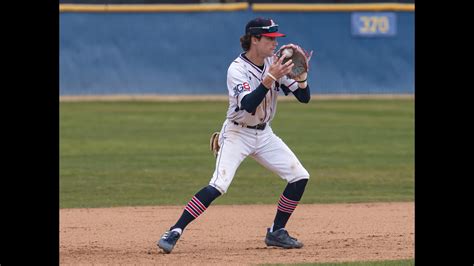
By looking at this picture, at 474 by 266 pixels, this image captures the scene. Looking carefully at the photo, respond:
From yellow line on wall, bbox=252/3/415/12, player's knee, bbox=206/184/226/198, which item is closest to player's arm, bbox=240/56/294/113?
player's knee, bbox=206/184/226/198

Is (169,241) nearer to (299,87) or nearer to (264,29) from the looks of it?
(299,87)

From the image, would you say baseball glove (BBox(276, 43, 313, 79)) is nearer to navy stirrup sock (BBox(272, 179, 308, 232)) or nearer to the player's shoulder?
the player's shoulder

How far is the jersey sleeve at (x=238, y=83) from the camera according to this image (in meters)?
8.62

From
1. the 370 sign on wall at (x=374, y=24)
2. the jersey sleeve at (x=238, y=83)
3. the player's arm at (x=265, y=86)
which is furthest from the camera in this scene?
the 370 sign on wall at (x=374, y=24)

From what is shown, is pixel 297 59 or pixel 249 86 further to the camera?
pixel 297 59

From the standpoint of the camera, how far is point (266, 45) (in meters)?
8.82

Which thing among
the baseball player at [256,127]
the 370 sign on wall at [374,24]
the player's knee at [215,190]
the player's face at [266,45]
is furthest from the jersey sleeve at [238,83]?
the 370 sign on wall at [374,24]

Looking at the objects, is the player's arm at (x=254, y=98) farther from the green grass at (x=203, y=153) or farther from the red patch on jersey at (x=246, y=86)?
the green grass at (x=203, y=153)

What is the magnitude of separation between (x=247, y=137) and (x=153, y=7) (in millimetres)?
21095

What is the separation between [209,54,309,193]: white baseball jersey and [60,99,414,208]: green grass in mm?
3938

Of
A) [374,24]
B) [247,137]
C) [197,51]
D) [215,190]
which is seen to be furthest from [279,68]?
[374,24]

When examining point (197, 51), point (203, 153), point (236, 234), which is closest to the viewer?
point (236, 234)
